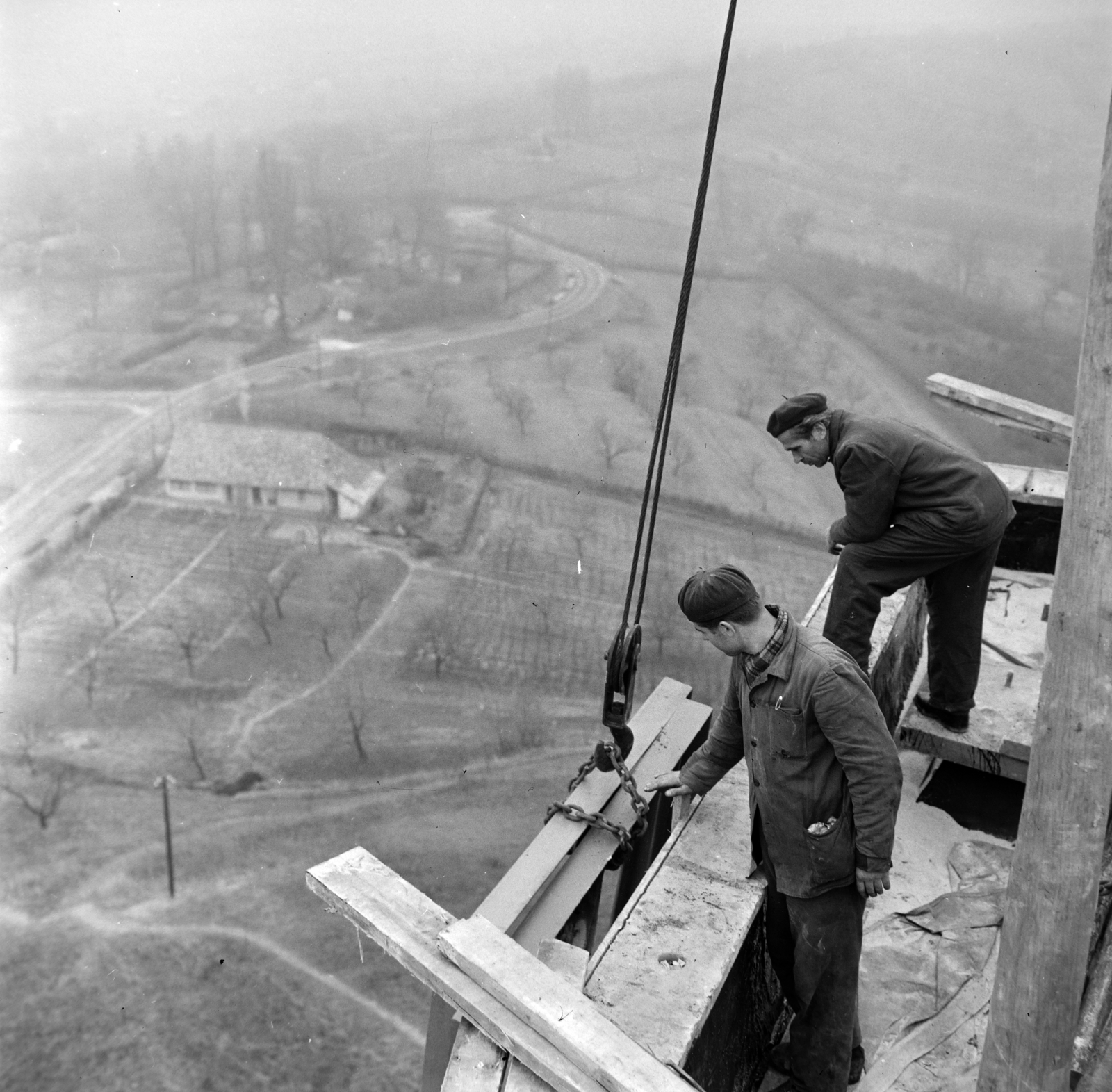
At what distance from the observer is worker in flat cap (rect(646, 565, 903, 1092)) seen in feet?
7.82

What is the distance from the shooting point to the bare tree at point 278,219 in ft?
172

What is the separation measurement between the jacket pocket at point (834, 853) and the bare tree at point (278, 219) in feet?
170

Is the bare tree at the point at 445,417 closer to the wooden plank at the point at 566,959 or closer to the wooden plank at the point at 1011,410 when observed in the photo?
the wooden plank at the point at 1011,410

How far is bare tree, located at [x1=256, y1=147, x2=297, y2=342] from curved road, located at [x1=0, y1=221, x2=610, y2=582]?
345 centimetres

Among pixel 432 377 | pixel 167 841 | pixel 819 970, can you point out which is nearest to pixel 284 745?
pixel 167 841

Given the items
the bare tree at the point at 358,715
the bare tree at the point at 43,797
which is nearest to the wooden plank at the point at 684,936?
the bare tree at the point at 358,715

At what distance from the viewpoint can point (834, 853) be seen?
2.50 meters

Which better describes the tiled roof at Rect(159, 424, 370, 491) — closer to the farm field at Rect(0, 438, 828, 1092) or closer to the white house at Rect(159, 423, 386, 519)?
the white house at Rect(159, 423, 386, 519)

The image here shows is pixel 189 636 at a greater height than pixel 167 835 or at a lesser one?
greater

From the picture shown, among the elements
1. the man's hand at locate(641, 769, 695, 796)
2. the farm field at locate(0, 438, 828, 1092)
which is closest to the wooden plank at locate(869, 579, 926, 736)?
the man's hand at locate(641, 769, 695, 796)

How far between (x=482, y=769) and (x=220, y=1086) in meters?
10.9

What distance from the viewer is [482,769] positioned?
34.3 metres

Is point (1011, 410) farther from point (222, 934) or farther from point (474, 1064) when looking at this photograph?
point (222, 934)

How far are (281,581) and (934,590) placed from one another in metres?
36.0
